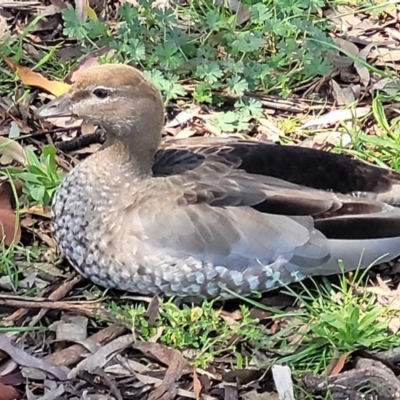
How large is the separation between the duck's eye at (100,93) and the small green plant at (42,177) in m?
0.57

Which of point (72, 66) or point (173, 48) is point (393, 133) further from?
point (72, 66)

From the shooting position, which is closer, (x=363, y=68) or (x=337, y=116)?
(x=337, y=116)

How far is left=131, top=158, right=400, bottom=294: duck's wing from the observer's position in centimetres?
371

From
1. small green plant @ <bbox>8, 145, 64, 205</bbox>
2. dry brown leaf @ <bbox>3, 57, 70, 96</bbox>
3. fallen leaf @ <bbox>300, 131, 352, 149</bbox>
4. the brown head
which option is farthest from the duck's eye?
fallen leaf @ <bbox>300, 131, 352, 149</bbox>

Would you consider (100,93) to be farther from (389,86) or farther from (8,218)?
(389,86)

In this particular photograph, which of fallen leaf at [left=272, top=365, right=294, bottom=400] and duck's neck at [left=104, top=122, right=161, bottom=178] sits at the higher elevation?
duck's neck at [left=104, top=122, right=161, bottom=178]

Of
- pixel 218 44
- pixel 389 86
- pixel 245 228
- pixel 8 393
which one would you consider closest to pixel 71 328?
pixel 8 393

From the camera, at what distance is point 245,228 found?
146 inches

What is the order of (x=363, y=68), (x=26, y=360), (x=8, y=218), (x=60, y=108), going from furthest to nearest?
(x=363, y=68) < (x=8, y=218) < (x=60, y=108) < (x=26, y=360)

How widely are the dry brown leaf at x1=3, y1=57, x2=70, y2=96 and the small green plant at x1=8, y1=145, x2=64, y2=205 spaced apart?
1.95 ft

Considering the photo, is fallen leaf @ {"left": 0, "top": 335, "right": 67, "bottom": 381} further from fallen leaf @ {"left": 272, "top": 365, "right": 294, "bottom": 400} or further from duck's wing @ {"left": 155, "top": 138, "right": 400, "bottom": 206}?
duck's wing @ {"left": 155, "top": 138, "right": 400, "bottom": 206}

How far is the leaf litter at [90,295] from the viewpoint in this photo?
11.6 feet

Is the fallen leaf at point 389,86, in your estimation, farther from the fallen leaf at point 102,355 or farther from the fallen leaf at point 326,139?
the fallen leaf at point 102,355

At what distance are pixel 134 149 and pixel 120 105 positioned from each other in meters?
0.19
